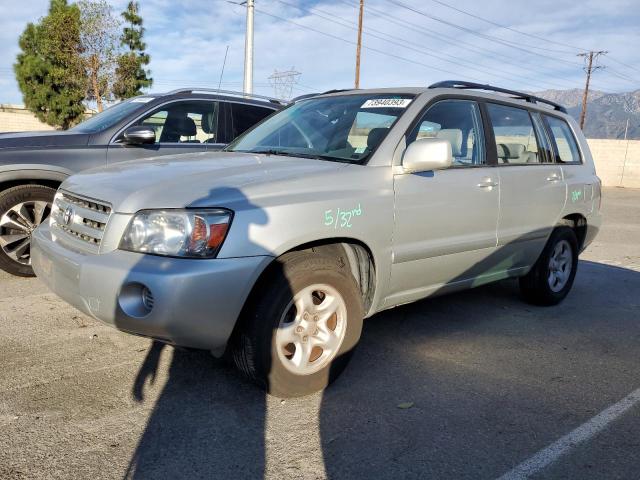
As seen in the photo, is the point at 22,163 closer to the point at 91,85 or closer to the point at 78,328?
the point at 78,328

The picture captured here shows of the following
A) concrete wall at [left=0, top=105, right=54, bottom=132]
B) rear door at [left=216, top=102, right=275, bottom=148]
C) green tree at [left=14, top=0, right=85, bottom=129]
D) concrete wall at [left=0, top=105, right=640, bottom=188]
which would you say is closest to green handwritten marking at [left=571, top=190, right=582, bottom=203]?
rear door at [left=216, top=102, right=275, bottom=148]

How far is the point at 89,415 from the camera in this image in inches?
113

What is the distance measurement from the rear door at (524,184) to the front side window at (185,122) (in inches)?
121

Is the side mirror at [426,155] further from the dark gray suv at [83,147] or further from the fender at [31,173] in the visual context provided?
the fender at [31,173]

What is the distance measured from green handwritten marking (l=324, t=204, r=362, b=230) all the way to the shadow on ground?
985 millimetres

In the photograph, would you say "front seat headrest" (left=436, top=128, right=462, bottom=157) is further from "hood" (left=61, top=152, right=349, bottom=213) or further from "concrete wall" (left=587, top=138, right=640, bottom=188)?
"concrete wall" (left=587, top=138, right=640, bottom=188)

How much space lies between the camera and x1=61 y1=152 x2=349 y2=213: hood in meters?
2.80

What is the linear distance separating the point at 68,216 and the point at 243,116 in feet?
11.1

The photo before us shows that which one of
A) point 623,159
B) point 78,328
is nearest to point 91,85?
point 623,159

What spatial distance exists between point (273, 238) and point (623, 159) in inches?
1084

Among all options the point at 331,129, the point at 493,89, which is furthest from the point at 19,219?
the point at 493,89

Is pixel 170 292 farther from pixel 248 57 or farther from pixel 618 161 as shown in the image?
pixel 618 161

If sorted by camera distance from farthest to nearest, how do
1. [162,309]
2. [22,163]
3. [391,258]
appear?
[22,163]
[391,258]
[162,309]

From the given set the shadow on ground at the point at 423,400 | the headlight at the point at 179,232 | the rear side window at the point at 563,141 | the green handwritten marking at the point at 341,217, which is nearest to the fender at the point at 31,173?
the shadow on ground at the point at 423,400
